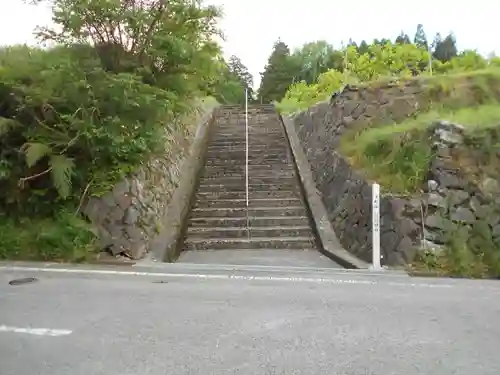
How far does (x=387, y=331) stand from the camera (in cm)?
423

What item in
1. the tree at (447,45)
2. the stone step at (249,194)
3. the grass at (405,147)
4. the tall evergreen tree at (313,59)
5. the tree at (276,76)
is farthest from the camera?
the tree at (447,45)

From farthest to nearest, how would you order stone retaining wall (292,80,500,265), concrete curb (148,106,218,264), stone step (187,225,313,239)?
1. stone step (187,225,313,239)
2. concrete curb (148,106,218,264)
3. stone retaining wall (292,80,500,265)

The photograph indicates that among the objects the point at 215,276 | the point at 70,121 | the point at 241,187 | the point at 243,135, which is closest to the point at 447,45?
the point at 243,135

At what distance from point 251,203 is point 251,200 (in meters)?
0.12

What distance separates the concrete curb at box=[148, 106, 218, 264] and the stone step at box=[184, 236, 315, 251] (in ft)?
1.31

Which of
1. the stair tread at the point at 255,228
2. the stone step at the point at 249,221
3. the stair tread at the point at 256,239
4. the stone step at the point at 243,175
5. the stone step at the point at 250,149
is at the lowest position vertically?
the stair tread at the point at 256,239

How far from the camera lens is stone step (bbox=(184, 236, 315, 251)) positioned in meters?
9.49

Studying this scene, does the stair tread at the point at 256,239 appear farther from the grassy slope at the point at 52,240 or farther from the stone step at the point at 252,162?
the stone step at the point at 252,162

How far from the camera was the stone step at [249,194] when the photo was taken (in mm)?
11312

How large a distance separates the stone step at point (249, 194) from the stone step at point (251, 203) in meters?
0.18

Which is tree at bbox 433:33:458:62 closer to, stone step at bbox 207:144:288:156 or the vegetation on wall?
the vegetation on wall

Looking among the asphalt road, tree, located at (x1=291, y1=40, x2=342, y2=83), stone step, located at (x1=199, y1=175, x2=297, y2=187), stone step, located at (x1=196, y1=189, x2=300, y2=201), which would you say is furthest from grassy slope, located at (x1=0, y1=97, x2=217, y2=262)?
tree, located at (x1=291, y1=40, x2=342, y2=83)

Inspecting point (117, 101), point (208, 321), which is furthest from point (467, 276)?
point (117, 101)

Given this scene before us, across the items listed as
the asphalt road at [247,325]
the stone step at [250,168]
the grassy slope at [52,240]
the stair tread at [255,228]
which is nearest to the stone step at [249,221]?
the stair tread at [255,228]
